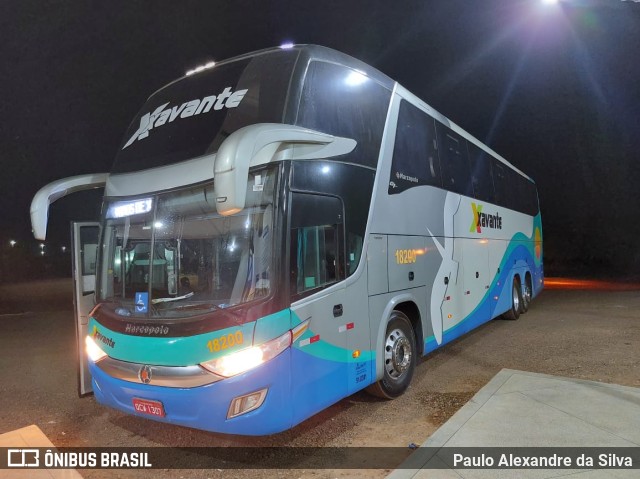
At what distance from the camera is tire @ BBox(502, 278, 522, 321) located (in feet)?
36.8

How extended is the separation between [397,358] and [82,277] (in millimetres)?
4012

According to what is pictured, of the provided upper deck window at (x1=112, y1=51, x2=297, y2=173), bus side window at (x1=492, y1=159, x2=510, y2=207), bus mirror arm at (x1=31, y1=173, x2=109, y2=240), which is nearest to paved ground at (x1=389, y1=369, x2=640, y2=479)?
upper deck window at (x1=112, y1=51, x2=297, y2=173)

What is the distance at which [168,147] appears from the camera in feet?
15.5

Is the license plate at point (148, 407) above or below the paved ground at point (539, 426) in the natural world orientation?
above

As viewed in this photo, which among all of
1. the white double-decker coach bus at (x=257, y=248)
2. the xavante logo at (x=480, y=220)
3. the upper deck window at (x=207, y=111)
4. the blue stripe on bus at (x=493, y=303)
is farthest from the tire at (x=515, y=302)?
the upper deck window at (x=207, y=111)

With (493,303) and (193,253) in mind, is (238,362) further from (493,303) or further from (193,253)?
(493,303)

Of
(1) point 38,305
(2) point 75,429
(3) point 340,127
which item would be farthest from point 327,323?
(1) point 38,305

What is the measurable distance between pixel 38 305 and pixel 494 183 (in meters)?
17.8

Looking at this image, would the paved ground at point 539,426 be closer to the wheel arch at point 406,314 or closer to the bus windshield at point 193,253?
the wheel arch at point 406,314

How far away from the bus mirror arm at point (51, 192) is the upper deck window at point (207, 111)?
0.59m

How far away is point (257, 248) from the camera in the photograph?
3951mm

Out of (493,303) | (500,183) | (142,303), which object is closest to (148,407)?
(142,303)

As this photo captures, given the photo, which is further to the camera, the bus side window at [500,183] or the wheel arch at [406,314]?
the bus side window at [500,183]

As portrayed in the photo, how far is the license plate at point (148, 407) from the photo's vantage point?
13.0ft
